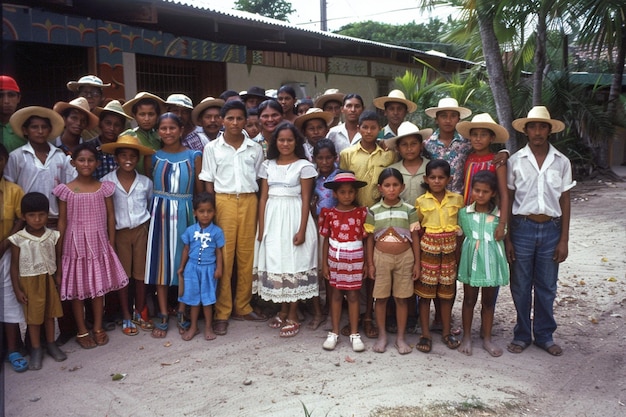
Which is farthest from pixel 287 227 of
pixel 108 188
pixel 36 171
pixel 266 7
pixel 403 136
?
pixel 266 7

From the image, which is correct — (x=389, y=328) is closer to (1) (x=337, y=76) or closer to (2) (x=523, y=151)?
(2) (x=523, y=151)

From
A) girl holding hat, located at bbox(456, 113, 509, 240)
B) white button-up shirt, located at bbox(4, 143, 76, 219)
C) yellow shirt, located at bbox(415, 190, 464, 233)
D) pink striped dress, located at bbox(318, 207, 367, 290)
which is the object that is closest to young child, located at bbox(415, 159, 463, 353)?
yellow shirt, located at bbox(415, 190, 464, 233)

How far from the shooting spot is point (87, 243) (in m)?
3.73

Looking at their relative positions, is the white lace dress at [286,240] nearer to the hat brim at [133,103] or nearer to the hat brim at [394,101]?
the hat brim at [394,101]

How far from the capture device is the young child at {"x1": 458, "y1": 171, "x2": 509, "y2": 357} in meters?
Result: 3.64

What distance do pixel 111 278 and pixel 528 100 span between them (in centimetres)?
900

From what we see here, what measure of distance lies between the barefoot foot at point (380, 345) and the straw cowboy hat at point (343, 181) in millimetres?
1104

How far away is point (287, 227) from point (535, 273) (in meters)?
1.82

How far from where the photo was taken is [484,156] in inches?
151

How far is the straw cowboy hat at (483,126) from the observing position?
3.76 metres

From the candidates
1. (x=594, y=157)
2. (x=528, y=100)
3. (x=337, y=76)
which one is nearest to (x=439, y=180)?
(x=528, y=100)

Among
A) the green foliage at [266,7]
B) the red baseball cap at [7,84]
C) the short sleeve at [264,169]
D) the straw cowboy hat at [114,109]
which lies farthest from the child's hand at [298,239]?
the green foliage at [266,7]

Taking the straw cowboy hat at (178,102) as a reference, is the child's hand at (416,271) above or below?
below

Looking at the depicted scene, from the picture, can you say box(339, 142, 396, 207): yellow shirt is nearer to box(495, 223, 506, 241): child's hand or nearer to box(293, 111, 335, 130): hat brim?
box(293, 111, 335, 130): hat brim
